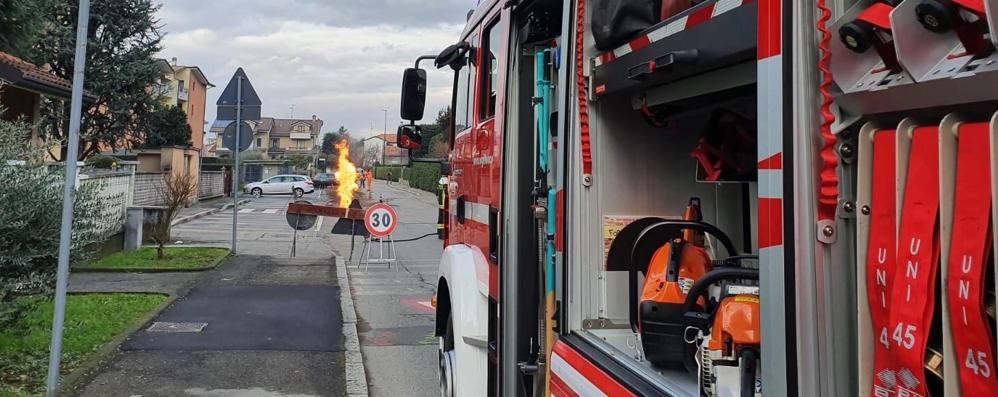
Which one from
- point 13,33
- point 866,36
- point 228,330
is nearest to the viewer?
point 866,36

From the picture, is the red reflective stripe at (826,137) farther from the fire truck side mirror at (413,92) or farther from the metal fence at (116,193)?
the metal fence at (116,193)

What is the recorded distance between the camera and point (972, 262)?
3.82 feet

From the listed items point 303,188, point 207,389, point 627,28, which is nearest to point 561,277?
point 627,28

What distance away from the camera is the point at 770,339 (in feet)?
4.91

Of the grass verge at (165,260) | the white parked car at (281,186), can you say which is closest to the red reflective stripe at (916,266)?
the grass verge at (165,260)

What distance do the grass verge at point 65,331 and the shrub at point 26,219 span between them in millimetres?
194

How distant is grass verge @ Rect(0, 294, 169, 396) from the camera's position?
5168 mm

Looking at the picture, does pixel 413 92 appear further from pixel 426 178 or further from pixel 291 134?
pixel 291 134

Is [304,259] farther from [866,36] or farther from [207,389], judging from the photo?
[866,36]

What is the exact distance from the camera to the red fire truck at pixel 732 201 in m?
1.24

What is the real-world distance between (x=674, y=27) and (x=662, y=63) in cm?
13

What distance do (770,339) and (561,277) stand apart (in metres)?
1.14

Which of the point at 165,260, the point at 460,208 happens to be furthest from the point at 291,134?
the point at 460,208

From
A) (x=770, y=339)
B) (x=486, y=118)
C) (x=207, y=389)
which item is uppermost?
(x=486, y=118)
